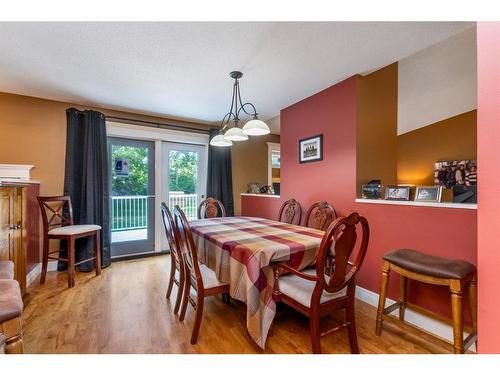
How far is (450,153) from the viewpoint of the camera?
4719 millimetres

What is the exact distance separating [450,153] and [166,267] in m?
5.61

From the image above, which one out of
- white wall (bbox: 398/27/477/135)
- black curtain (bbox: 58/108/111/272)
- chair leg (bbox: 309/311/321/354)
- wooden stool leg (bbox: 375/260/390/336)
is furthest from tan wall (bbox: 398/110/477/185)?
black curtain (bbox: 58/108/111/272)

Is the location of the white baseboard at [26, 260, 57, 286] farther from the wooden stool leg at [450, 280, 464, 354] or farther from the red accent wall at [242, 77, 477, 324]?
the wooden stool leg at [450, 280, 464, 354]

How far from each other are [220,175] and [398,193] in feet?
8.80

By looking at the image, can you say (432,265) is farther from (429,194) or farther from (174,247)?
(174,247)

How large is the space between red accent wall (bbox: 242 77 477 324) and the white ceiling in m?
0.31

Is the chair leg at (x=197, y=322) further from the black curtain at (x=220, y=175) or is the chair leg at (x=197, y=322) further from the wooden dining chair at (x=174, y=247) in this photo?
the black curtain at (x=220, y=175)

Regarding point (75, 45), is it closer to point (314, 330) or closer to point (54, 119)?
point (54, 119)

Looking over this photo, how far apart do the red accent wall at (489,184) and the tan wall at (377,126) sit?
4.83 feet

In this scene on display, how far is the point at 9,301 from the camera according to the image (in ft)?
3.57

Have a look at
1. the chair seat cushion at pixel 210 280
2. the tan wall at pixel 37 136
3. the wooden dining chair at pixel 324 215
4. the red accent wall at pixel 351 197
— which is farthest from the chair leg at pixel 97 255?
the wooden dining chair at pixel 324 215

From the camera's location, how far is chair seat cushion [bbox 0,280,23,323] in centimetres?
101

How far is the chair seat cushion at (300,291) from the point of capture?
4.65ft
